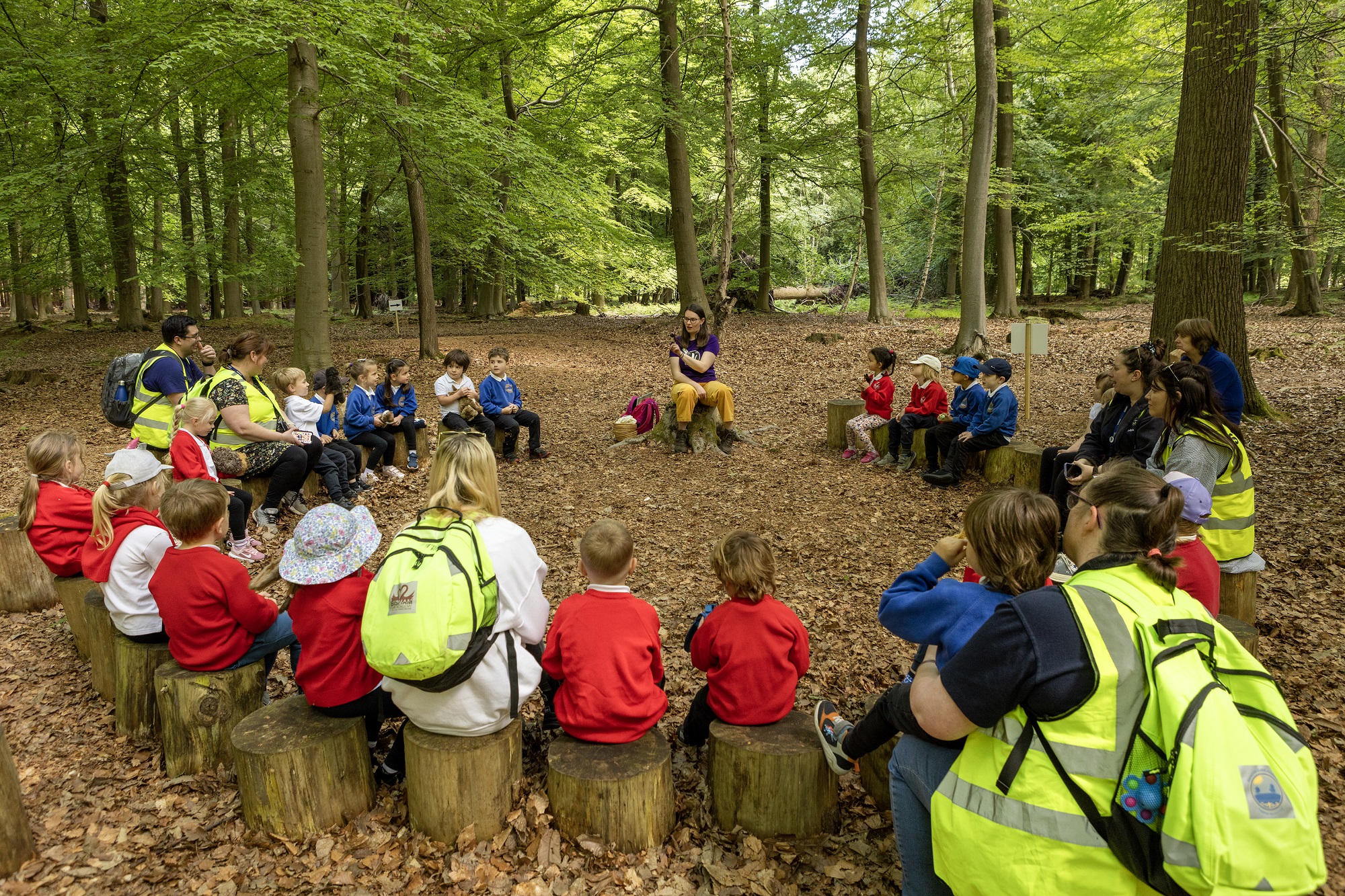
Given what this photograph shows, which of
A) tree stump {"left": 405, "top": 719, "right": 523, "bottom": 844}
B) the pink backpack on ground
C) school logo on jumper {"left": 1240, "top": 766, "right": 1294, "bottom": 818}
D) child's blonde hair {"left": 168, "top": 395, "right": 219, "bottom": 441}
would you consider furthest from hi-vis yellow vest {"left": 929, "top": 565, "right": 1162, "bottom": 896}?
the pink backpack on ground

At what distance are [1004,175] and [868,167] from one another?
9.23 feet

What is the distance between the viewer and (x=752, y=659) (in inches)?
110

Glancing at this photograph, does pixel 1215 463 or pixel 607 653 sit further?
pixel 1215 463

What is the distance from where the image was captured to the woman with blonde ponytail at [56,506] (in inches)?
154

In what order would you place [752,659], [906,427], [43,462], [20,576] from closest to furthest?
[752,659] → [43,462] → [20,576] → [906,427]

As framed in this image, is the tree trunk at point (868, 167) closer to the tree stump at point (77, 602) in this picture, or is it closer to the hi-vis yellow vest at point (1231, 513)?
the hi-vis yellow vest at point (1231, 513)

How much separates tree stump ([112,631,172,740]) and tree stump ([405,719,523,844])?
1.55 m

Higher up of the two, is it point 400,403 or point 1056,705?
point 400,403

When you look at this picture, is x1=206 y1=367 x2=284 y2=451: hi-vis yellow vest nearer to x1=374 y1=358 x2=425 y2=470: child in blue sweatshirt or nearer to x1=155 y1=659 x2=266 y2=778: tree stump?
x1=374 y1=358 x2=425 y2=470: child in blue sweatshirt

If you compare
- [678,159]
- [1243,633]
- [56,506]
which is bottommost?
[1243,633]

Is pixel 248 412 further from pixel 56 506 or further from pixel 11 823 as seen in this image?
pixel 11 823

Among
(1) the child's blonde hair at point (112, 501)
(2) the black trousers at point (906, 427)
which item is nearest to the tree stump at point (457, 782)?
(1) the child's blonde hair at point (112, 501)

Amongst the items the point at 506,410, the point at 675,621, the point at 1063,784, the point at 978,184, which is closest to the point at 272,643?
the point at 675,621

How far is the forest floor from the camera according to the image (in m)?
2.58
